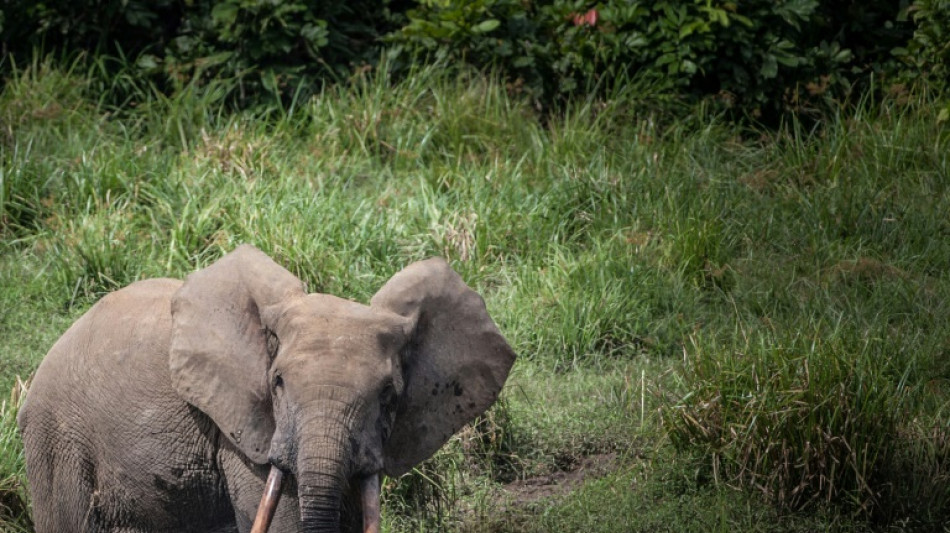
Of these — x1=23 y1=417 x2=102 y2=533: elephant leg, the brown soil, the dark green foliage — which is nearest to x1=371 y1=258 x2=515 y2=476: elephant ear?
x1=23 y1=417 x2=102 y2=533: elephant leg

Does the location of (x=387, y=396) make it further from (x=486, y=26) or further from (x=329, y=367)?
(x=486, y=26)

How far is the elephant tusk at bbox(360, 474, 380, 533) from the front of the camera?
4238mm

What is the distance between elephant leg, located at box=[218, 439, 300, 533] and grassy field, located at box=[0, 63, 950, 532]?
157cm

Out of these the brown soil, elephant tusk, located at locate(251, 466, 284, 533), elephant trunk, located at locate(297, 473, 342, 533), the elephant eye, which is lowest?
the brown soil

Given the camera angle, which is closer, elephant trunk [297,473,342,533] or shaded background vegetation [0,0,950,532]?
elephant trunk [297,473,342,533]

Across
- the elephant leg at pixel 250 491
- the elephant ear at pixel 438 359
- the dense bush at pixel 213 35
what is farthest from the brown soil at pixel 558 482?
the dense bush at pixel 213 35

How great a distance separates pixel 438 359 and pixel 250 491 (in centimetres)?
72

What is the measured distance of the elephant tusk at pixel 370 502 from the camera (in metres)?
4.24

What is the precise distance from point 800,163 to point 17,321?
14.7ft

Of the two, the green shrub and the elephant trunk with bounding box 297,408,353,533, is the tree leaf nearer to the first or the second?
the green shrub

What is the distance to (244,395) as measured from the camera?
14.9 ft

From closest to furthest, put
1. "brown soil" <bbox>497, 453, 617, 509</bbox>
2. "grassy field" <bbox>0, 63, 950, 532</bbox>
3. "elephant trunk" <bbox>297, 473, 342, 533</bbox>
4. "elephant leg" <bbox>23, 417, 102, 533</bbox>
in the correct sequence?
"elephant trunk" <bbox>297, 473, 342, 533</bbox> → "elephant leg" <bbox>23, 417, 102, 533</bbox> → "grassy field" <bbox>0, 63, 950, 532</bbox> → "brown soil" <bbox>497, 453, 617, 509</bbox>

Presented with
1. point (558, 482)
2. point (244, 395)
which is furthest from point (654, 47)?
point (244, 395)

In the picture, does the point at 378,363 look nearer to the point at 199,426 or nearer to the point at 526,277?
the point at 199,426
